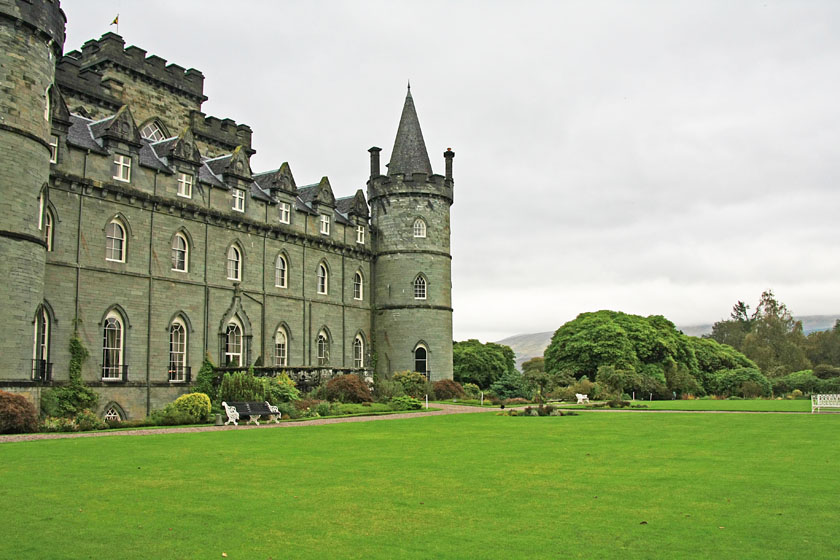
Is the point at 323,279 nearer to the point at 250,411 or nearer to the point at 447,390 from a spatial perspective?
the point at 447,390

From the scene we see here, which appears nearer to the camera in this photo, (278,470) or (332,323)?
(278,470)

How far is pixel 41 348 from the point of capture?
1114 inches

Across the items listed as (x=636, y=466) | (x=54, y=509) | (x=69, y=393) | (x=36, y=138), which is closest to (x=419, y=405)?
(x=69, y=393)

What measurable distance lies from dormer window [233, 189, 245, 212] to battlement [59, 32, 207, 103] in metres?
7.98

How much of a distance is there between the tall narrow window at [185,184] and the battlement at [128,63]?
739 cm

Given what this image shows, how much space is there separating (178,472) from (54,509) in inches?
136

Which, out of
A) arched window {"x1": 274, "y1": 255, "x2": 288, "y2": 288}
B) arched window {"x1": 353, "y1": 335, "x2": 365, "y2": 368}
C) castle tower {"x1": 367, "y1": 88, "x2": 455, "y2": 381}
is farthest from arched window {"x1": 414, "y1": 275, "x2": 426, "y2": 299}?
arched window {"x1": 274, "y1": 255, "x2": 288, "y2": 288}

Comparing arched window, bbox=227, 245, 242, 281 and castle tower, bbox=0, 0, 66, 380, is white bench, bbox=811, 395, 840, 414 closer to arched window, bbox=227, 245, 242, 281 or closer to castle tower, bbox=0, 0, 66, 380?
arched window, bbox=227, 245, 242, 281

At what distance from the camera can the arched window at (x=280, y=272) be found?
4034 centimetres

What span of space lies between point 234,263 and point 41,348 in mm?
11352

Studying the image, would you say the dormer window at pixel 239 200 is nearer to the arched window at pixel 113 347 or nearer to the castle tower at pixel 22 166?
the arched window at pixel 113 347

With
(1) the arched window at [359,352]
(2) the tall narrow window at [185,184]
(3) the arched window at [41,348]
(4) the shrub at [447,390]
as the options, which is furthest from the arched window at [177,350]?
(4) the shrub at [447,390]

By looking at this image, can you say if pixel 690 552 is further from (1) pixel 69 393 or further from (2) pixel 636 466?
(1) pixel 69 393

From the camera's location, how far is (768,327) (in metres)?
91.0
